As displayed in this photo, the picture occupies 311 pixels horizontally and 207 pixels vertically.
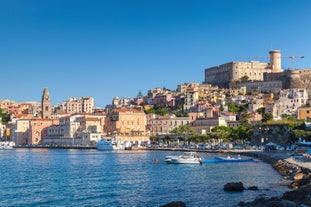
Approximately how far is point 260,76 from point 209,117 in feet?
101

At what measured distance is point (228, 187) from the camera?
26016mm

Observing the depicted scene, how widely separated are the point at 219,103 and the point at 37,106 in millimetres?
61797

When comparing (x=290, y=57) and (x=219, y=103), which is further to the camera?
(x=290, y=57)

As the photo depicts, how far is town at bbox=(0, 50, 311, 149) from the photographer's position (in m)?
74.9

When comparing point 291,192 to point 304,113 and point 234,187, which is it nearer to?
point 234,187

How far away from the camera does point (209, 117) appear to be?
287 ft

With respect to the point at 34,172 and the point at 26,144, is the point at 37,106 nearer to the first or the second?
the point at 26,144

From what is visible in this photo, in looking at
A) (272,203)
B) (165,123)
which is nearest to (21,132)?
(165,123)

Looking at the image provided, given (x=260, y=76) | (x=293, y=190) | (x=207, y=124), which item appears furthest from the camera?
(x=260, y=76)

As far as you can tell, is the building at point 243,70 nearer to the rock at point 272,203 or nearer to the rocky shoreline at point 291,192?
the rocky shoreline at point 291,192

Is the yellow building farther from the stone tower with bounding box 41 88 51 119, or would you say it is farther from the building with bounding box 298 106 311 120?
the building with bounding box 298 106 311 120

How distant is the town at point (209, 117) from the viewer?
74.9 metres

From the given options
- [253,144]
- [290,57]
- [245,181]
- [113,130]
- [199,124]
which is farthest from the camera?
[290,57]

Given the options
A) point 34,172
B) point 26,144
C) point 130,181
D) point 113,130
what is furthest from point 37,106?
point 130,181
